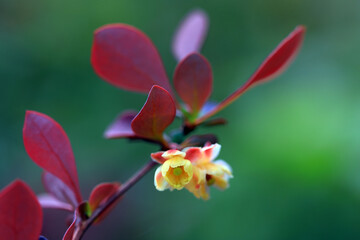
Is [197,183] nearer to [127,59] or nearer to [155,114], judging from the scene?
[155,114]

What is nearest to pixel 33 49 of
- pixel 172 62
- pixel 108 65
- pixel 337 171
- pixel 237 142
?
pixel 172 62

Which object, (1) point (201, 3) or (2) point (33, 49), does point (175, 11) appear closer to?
(1) point (201, 3)

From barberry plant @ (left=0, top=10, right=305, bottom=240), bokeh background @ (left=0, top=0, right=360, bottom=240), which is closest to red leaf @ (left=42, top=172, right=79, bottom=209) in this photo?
barberry plant @ (left=0, top=10, right=305, bottom=240)

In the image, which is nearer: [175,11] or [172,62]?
[172,62]

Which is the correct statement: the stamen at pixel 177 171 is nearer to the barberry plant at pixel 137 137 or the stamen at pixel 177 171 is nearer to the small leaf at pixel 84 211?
the barberry plant at pixel 137 137

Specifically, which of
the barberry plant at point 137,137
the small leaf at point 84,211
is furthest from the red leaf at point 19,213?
the small leaf at point 84,211

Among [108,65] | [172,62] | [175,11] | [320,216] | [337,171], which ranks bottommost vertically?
[320,216]
